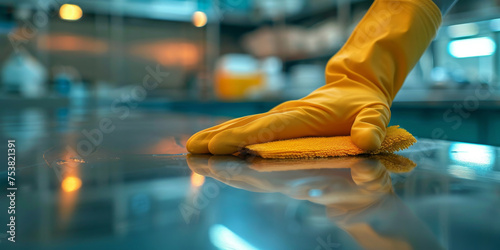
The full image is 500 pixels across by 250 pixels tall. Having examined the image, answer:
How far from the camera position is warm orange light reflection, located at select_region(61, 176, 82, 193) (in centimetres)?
38

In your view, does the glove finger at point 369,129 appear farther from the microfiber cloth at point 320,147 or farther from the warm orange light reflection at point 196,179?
the warm orange light reflection at point 196,179

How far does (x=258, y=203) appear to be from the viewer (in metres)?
0.32

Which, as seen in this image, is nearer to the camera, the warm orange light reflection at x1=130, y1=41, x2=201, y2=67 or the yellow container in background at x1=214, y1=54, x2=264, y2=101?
the yellow container in background at x1=214, y1=54, x2=264, y2=101

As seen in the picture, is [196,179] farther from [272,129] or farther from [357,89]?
[357,89]

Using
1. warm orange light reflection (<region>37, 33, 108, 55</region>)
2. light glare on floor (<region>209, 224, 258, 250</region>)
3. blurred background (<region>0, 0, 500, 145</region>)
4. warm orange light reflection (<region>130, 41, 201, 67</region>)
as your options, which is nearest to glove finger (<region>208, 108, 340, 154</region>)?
light glare on floor (<region>209, 224, 258, 250</region>)

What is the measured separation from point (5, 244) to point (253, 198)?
184 mm

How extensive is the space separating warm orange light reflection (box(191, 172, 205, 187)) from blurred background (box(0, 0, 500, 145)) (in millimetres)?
1875

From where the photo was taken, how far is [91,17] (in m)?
4.03

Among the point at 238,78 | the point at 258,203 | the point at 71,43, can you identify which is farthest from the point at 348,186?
the point at 71,43

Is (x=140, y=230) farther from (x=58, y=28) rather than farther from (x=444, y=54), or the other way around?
(x=58, y=28)

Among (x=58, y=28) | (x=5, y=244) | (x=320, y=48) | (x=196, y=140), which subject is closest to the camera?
(x=5, y=244)

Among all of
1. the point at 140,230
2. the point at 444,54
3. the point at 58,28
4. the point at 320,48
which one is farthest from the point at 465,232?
the point at 58,28

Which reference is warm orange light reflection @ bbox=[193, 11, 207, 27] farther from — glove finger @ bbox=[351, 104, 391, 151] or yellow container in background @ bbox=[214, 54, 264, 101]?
glove finger @ bbox=[351, 104, 391, 151]

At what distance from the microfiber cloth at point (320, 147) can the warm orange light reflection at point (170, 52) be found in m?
4.04
